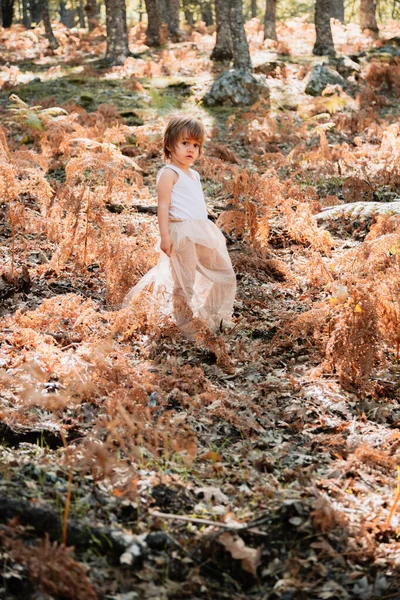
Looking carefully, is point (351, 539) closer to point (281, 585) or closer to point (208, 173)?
point (281, 585)

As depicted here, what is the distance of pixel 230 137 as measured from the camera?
11.5 metres

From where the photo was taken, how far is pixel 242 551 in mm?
2805

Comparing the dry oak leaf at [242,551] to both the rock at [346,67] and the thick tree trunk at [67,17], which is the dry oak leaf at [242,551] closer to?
the rock at [346,67]

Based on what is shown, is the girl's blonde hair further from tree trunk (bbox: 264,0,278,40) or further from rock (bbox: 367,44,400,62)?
tree trunk (bbox: 264,0,278,40)

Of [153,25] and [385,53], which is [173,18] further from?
[385,53]

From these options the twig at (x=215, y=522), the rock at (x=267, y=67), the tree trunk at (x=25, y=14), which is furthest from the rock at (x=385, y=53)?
the tree trunk at (x=25, y=14)

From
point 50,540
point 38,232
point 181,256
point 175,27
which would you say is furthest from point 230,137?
point 175,27

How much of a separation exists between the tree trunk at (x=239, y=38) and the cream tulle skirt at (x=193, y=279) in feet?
34.0

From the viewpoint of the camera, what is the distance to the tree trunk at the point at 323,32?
16516mm

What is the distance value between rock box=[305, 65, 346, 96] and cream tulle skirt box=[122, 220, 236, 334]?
10212mm

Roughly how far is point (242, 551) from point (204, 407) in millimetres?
1477

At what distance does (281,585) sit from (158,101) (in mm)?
12224

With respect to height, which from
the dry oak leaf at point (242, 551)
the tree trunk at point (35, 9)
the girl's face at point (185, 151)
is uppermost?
A: the tree trunk at point (35, 9)

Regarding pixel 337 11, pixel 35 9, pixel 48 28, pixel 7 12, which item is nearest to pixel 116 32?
pixel 48 28
